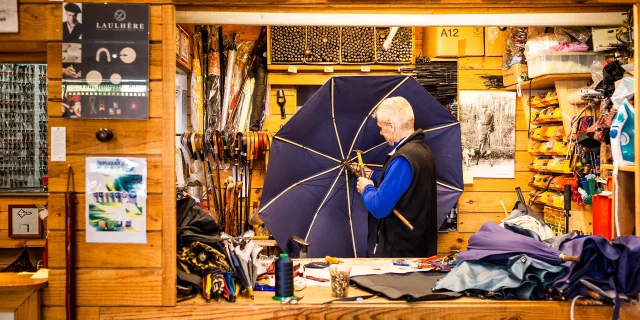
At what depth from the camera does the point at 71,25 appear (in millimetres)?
2566

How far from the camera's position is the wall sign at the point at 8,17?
102 inches

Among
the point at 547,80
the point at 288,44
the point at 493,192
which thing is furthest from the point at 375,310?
the point at 493,192

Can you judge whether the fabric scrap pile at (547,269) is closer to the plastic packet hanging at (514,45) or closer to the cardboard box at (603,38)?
the cardboard box at (603,38)

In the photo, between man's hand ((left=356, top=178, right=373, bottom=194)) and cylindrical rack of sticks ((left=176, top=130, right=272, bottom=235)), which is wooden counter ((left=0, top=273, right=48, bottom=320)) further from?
cylindrical rack of sticks ((left=176, top=130, right=272, bottom=235))

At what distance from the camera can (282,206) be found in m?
4.06

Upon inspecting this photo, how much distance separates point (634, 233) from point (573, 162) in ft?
4.60

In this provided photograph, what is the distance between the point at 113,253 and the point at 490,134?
3877mm

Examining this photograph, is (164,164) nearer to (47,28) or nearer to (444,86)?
(47,28)

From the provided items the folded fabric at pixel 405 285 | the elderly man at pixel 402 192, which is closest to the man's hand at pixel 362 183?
the elderly man at pixel 402 192

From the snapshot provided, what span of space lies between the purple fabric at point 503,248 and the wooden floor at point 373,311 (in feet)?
0.67

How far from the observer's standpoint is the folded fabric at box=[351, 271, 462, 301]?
2672mm

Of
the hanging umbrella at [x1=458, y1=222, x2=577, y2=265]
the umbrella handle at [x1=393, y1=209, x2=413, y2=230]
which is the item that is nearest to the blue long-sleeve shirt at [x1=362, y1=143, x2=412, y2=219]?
the umbrella handle at [x1=393, y1=209, x2=413, y2=230]

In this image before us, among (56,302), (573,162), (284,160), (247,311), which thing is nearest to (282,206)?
(284,160)

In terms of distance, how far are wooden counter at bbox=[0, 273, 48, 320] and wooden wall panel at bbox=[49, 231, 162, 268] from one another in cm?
12
